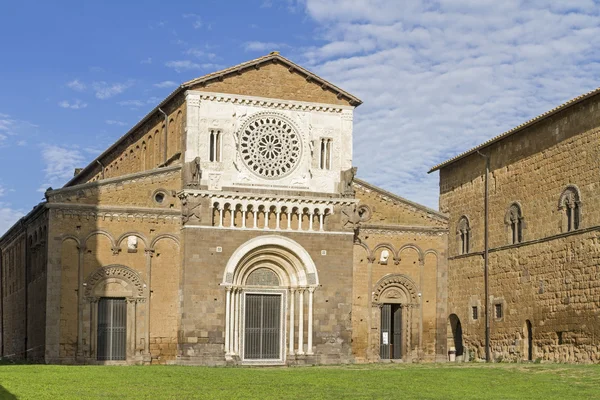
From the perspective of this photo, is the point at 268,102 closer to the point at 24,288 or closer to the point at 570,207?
the point at 570,207

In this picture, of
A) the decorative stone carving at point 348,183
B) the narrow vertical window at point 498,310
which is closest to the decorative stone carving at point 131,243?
the decorative stone carving at point 348,183

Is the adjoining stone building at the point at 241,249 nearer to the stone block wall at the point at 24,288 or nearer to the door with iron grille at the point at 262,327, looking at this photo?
the door with iron grille at the point at 262,327

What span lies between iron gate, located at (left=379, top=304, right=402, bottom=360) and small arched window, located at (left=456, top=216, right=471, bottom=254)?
4.00 metres

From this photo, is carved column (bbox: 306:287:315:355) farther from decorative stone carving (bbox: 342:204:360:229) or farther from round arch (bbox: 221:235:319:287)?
decorative stone carving (bbox: 342:204:360:229)

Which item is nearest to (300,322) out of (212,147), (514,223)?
(212,147)

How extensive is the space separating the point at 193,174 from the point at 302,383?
1692cm

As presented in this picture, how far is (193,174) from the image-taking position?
1759 inches

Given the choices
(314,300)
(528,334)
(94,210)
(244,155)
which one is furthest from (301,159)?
(528,334)

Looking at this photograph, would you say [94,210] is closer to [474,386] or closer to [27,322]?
[27,322]

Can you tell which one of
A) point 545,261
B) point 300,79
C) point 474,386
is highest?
point 300,79

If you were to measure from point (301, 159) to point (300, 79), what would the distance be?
3.60 meters

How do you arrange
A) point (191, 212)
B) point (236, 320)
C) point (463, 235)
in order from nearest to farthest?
1. point (191, 212)
2. point (236, 320)
3. point (463, 235)

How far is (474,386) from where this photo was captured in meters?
29.5

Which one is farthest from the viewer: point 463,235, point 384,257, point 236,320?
point 463,235
